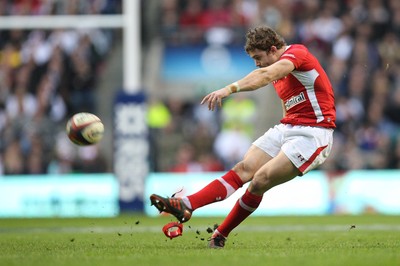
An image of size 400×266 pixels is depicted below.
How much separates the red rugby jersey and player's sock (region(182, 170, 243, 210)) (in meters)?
0.80

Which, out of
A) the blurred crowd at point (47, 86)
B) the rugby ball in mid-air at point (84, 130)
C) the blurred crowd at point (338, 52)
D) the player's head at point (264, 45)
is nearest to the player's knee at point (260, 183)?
the player's head at point (264, 45)

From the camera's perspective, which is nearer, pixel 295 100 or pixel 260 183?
pixel 260 183

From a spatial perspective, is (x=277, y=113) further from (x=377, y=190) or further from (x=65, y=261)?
(x=65, y=261)

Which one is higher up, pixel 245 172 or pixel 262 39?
pixel 262 39

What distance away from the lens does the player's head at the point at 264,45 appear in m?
9.06

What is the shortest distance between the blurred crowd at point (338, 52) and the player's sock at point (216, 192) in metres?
9.37

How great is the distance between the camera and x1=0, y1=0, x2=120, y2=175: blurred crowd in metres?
19.5

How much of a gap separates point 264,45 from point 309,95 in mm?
678

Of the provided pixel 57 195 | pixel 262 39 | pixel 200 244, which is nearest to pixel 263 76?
pixel 262 39

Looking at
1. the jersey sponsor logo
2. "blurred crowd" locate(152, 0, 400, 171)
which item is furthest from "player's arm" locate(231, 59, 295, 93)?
"blurred crowd" locate(152, 0, 400, 171)

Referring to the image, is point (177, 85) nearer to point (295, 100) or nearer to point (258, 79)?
point (295, 100)

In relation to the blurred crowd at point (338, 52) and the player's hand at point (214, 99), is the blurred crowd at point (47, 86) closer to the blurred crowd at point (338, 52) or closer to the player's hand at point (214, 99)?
the blurred crowd at point (338, 52)

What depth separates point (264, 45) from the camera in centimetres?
907

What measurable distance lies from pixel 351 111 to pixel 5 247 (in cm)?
1158
